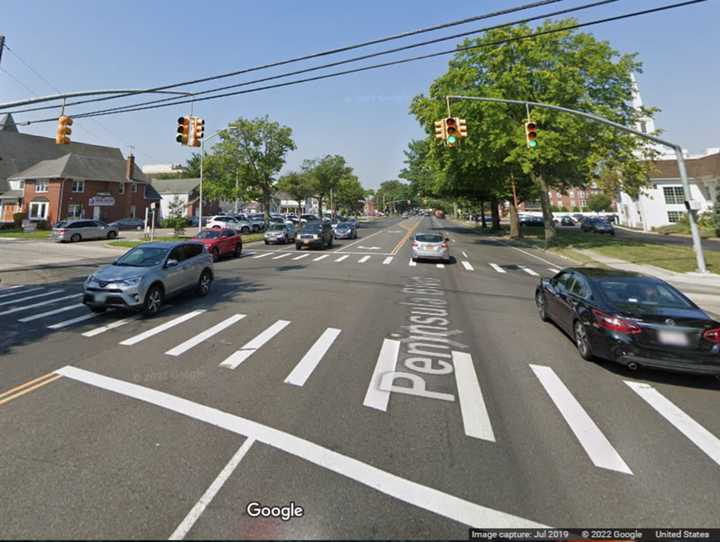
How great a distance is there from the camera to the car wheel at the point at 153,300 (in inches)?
338

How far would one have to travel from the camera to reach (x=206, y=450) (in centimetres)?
357

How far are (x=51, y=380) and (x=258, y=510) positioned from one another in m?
4.29

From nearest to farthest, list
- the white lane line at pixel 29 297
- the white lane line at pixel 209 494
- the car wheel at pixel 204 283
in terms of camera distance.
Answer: the white lane line at pixel 209 494
the white lane line at pixel 29 297
the car wheel at pixel 204 283

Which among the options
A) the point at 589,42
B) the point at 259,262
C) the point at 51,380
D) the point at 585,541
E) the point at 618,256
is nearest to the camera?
the point at 585,541

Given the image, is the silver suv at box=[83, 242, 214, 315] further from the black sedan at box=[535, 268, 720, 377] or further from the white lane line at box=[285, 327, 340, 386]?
the black sedan at box=[535, 268, 720, 377]

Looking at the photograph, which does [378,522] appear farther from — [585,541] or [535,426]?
[535,426]

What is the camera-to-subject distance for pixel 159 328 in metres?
7.70

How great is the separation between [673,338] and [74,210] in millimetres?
53459

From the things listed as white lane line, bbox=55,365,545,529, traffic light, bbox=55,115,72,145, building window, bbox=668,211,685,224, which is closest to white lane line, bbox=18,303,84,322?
white lane line, bbox=55,365,545,529

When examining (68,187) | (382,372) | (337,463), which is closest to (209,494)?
(337,463)

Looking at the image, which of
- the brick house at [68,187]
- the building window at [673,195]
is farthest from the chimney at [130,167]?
the building window at [673,195]

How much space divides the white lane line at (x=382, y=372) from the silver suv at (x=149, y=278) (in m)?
5.92

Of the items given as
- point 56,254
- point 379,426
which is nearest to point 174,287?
point 379,426

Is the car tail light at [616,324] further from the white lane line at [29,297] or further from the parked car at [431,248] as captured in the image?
the white lane line at [29,297]
